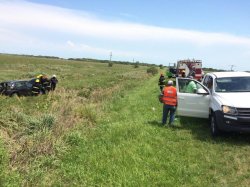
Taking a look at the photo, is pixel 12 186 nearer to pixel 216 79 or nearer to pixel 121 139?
pixel 121 139

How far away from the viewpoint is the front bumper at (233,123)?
9.55 metres

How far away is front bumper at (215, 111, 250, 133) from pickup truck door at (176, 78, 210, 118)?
5.21 ft

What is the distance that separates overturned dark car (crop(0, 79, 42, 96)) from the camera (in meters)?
22.5

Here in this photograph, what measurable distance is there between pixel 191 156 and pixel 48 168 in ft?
10.9

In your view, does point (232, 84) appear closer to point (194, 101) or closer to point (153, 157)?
point (194, 101)

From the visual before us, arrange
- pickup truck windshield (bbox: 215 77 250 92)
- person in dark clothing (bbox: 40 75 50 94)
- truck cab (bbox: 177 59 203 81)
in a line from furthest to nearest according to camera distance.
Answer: truck cab (bbox: 177 59 203 81)
person in dark clothing (bbox: 40 75 50 94)
pickup truck windshield (bbox: 215 77 250 92)

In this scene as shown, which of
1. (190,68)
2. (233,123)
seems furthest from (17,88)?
(190,68)

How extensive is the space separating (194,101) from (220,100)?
162cm

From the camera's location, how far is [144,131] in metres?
11.1

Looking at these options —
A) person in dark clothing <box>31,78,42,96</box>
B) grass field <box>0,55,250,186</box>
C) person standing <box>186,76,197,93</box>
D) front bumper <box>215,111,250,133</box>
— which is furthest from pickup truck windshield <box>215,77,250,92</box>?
person in dark clothing <box>31,78,42,96</box>

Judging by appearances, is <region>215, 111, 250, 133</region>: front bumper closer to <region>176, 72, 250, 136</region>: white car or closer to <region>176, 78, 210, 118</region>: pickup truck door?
<region>176, 72, 250, 136</region>: white car

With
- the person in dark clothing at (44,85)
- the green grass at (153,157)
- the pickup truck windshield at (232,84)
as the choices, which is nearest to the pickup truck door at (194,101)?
the pickup truck windshield at (232,84)

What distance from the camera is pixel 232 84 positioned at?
1141 centimetres

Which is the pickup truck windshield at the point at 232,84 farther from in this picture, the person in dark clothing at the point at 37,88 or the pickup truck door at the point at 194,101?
the person in dark clothing at the point at 37,88
